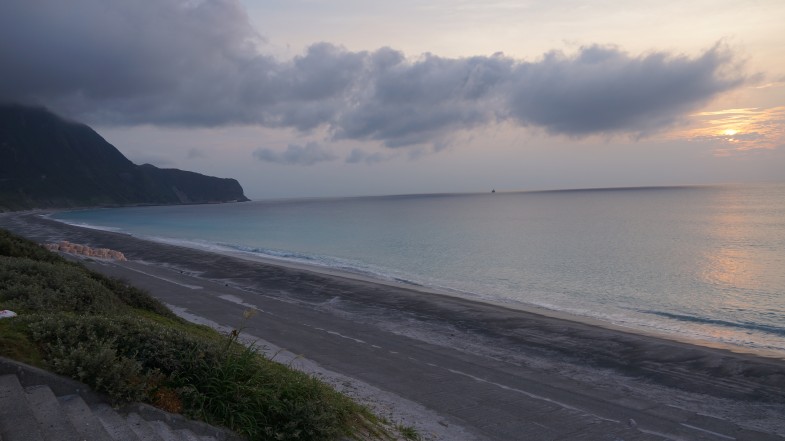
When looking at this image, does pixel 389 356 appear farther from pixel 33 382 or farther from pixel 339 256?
pixel 339 256

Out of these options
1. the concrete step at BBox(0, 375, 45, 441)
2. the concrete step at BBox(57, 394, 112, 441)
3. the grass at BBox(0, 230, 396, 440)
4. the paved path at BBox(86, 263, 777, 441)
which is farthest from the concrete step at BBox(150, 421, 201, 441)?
the paved path at BBox(86, 263, 777, 441)

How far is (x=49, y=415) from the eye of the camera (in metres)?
5.62

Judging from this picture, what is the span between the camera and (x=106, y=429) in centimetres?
567

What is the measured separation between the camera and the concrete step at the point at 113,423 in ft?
18.5

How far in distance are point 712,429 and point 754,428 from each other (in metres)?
0.98

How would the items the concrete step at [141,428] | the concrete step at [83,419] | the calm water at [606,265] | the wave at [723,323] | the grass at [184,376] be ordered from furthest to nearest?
1. the calm water at [606,265]
2. the wave at [723,323]
3. the grass at [184,376]
4. the concrete step at [141,428]
5. the concrete step at [83,419]

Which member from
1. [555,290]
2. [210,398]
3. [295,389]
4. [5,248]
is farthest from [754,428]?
[555,290]

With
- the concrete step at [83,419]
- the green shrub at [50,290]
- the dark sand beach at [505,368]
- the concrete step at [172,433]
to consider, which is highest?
the green shrub at [50,290]

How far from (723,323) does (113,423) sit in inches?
904

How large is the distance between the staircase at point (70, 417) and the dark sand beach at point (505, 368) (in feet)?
14.1

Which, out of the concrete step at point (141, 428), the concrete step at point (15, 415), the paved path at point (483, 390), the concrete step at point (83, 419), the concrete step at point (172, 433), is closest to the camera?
the concrete step at point (15, 415)

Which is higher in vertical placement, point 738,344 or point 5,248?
point 5,248

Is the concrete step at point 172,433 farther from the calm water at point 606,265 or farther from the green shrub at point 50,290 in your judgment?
the calm water at point 606,265

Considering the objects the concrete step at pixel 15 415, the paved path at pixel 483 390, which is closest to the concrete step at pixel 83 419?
the concrete step at pixel 15 415
